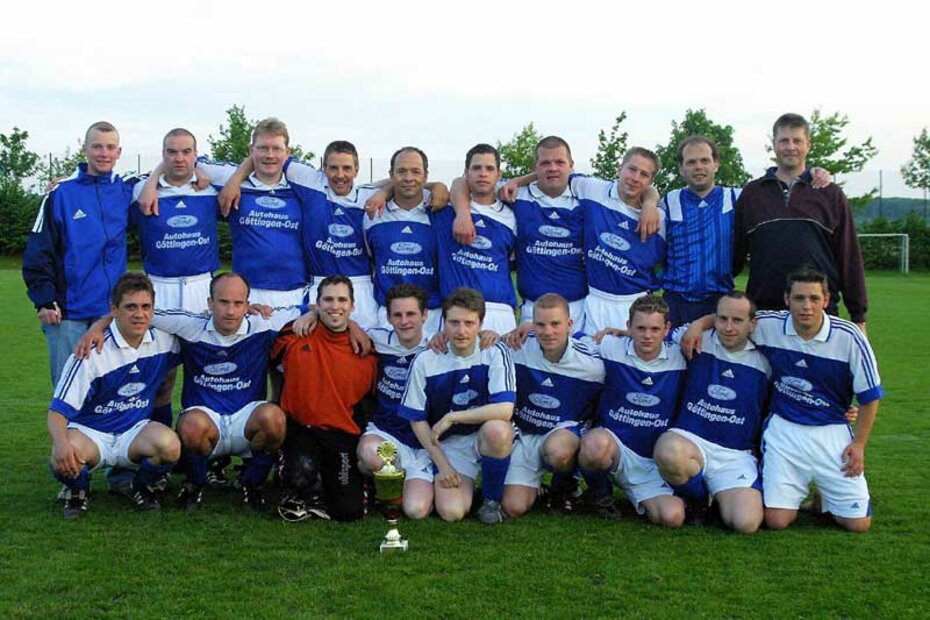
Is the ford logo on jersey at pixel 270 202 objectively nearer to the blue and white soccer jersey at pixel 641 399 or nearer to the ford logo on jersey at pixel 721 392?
the blue and white soccer jersey at pixel 641 399

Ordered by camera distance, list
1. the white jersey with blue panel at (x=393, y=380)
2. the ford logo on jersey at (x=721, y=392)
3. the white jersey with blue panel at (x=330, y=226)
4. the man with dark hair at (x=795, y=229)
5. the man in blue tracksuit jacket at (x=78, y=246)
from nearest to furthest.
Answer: the ford logo on jersey at (x=721, y=392) < the man with dark hair at (x=795, y=229) < the white jersey with blue panel at (x=393, y=380) < the man in blue tracksuit jacket at (x=78, y=246) < the white jersey with blue panel at (x=330, y=226)

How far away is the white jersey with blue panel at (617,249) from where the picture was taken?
5.52 m

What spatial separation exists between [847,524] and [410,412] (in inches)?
86.7

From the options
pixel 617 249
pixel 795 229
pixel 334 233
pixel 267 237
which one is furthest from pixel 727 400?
pixel 267 237

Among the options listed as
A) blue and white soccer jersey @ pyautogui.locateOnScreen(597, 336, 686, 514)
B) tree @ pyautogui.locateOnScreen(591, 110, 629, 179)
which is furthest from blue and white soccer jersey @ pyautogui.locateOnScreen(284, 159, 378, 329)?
tree @ pyautogui.locateOnScreen(591, 110, 629, 179)

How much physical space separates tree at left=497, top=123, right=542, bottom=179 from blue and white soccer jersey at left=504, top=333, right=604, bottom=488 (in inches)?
1159

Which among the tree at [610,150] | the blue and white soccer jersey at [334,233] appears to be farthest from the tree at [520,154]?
the blue and white soccer jersey at [334,233]

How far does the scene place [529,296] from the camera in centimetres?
572

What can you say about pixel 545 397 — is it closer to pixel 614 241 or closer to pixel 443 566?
pixel 614 241

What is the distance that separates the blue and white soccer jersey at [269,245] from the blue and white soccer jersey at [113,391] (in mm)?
795

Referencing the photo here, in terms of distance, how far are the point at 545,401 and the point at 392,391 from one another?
0.85 meters

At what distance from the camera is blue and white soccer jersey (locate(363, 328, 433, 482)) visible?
17.0 feet

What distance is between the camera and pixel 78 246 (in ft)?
17.8

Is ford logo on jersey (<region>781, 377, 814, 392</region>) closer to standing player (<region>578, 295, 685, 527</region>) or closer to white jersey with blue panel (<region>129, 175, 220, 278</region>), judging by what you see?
standing player (<region>578, 295, 685, 527</region>)
